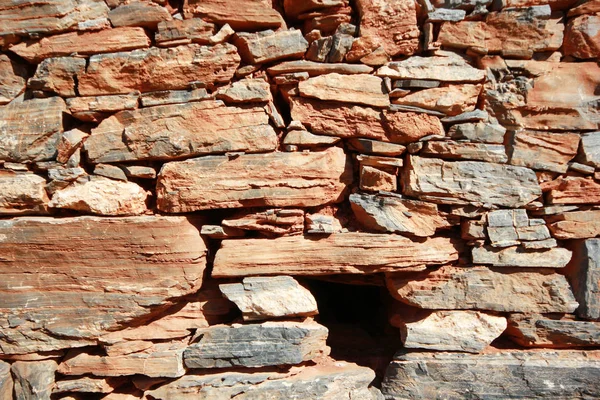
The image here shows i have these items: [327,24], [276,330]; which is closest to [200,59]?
[327,24]

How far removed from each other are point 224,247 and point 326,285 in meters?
1.48

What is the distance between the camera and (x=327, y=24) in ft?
9.89

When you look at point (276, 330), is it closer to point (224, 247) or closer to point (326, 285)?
point (224, 247)

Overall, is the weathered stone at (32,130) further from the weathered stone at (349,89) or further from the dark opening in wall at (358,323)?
the dark opening in wall at (358,323)

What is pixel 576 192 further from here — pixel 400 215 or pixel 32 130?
pixel 32 130

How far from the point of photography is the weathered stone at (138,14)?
2992mm

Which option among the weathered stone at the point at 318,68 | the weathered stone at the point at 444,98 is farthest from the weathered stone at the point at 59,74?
the weathered stone at the point at 444,98

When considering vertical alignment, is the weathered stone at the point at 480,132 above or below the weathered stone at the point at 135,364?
above

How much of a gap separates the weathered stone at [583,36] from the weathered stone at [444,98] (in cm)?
66

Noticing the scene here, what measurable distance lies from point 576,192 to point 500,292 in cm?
80

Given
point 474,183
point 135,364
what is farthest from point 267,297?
point 474,183

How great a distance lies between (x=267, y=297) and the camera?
2967 millimetres

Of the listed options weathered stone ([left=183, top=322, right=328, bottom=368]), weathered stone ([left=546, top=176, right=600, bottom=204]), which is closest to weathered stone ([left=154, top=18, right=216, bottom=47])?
weathered stone ([left=183, top=322, right=328, bottom=368])

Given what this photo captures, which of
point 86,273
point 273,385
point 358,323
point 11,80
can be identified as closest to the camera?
point 273,385
